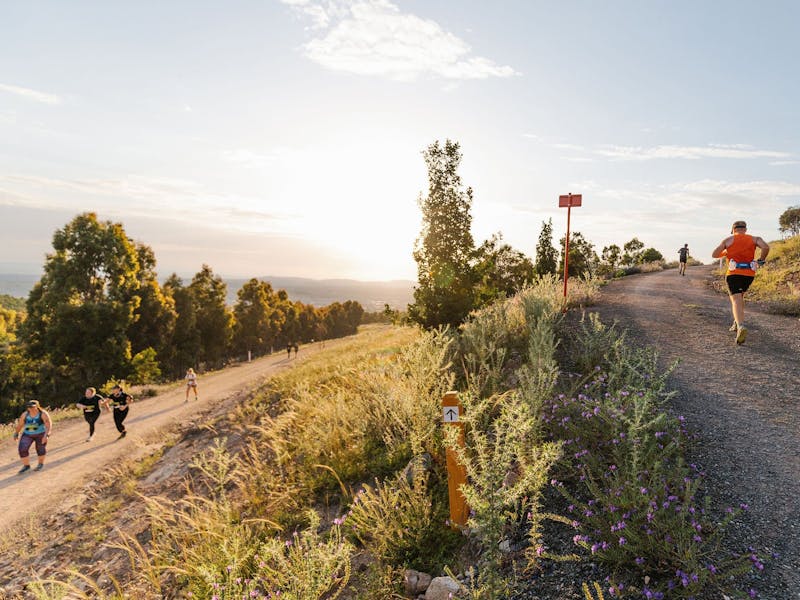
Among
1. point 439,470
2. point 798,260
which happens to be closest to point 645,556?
point 439,470

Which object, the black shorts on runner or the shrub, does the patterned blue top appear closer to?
the shrub

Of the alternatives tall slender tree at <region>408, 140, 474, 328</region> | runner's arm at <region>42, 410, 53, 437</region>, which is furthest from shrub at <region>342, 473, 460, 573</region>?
runner's arm at <region>42, 410, 53, 437</region>

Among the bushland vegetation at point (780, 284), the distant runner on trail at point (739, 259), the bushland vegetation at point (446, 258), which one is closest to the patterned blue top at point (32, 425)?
the bushland vegetation at point (446, 258)

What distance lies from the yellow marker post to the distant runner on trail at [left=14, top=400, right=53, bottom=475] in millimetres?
11550

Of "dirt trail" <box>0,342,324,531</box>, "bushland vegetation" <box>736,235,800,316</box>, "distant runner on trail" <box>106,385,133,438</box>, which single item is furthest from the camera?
"distant runner on trail" <box>106,385,133,438</box>

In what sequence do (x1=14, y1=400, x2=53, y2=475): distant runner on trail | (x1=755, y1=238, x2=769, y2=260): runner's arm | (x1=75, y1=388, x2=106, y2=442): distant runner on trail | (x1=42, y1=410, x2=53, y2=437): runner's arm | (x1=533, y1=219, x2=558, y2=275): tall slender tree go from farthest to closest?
(x1=533, y1=219, x2=558, y2=275): tall slender tree, (x1=75, y1=388, x2=106, y2=442): distant runner on trail, (x1=42, y1=410, x2=53, y2=437): runner's arm, (x1=14, y1=400, x2=53, y2=475): distant runner on trail, (x1=755, y1=238, x2=769, y2=260): runner's arm

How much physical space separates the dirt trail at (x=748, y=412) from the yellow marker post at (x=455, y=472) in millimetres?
2151

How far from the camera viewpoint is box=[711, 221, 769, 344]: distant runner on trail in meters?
8.33

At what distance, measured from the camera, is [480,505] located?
3.05m

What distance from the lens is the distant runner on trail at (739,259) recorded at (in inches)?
328

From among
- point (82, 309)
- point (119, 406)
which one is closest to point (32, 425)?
point (119, 406)

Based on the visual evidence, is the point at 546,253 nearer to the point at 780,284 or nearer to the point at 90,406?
the point at 780,284

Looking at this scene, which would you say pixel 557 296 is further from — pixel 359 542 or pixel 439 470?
pixel 359 542

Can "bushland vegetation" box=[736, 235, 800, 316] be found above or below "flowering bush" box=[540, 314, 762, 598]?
above
